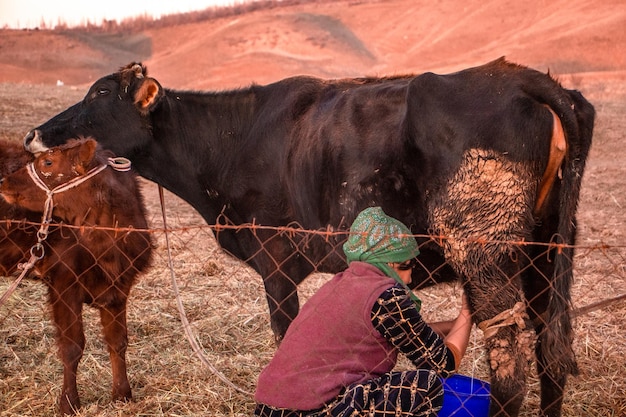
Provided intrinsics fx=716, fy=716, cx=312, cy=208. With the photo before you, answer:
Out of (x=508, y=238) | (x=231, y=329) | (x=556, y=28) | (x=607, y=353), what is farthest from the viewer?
(x=556, y=28)

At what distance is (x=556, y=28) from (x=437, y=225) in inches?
1118

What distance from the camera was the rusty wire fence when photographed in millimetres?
4555

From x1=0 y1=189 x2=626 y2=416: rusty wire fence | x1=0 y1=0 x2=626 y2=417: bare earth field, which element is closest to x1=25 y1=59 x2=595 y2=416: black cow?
x1=0 y1=189 x2=626 y2=416: rusty wire fence

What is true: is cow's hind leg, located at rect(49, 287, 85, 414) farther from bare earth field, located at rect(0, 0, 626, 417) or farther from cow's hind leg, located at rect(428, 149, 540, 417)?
cow's hind leg, located at rect(428, 149, 540, 417)

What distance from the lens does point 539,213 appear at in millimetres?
3771

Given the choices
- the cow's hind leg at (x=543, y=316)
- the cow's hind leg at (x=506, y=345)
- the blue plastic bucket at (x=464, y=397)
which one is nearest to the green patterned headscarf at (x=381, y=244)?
the blue plastic bucket at (x=464, y=397)

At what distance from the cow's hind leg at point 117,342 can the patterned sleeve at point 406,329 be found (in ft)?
8.10

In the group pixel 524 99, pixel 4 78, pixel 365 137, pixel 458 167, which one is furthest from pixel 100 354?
pixel 4 78

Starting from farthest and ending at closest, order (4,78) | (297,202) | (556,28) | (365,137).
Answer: (4,78) → (556,28) → (297,202) → (365,137)

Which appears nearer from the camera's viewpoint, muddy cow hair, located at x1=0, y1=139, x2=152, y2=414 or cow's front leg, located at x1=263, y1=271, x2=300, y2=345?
muddy cow hair, located at x1=0, y1=139, x2=152, y2=414

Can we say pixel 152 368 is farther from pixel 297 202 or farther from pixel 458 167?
pixel 458 167

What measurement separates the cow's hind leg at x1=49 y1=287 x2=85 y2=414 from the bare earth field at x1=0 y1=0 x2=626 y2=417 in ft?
0.56

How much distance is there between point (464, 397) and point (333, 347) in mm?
819

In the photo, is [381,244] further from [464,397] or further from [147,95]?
[147,95]
